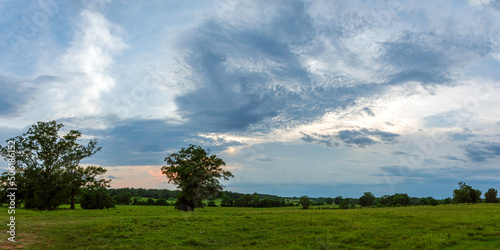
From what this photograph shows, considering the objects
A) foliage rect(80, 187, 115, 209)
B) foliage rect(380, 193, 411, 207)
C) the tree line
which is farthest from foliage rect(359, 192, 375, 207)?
foliage rect(80, 187, 115, 209)

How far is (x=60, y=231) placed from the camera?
74.8 ft

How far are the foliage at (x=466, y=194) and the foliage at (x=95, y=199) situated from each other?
99.2m

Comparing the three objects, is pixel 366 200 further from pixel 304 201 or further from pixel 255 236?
pixel 255 236

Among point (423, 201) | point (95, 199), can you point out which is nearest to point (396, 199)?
point (423, 201)

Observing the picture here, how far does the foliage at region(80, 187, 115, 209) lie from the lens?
65.8m

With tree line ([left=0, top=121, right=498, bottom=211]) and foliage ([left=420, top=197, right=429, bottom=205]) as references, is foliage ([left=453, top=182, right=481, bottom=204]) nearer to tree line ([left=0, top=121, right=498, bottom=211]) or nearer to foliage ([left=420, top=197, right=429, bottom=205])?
foliage ([left=420, top=197, right=429, bottom=205])

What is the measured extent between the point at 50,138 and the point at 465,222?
6480 centimetres

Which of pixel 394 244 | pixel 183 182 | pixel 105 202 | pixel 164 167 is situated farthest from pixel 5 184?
pixel 394 244

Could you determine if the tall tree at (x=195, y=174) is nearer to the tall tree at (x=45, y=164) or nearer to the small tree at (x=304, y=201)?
the tall tree at (x=45, y=164)

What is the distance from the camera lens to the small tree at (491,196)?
324 feet

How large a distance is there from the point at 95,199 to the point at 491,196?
12503 cm

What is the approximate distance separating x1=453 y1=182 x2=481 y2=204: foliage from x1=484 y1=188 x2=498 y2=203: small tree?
685 inches

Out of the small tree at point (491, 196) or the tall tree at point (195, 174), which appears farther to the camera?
the small tree at point (491, 196)

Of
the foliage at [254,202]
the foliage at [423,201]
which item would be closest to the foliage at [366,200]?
the foliage at [423,201]
